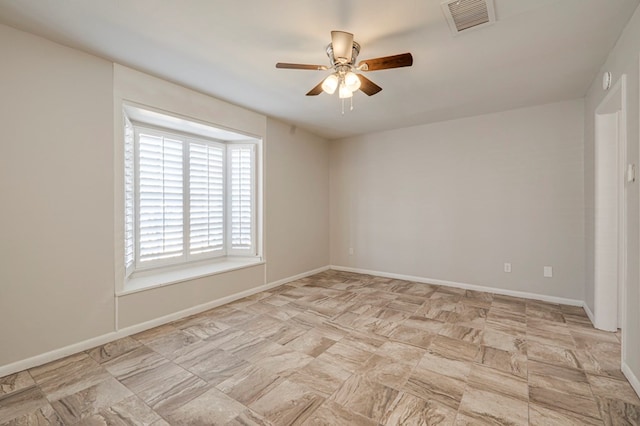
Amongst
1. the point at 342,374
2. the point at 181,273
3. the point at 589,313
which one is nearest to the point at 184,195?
the point at 181,273

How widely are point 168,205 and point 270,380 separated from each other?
102 inches

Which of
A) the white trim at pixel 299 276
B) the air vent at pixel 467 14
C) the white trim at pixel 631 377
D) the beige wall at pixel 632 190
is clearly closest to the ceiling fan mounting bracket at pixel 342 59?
the air vent at pixel 467 14

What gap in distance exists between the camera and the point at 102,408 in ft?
6.13

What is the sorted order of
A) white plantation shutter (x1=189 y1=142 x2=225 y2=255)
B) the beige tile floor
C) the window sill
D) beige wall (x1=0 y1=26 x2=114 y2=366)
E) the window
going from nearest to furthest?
the beige tile floor < beige wall (x1=0 y1=26 x2=114 y2=366) < the window sill < the window < white plantation shutter (x1=189 y1=142 x2=225 y2=255)

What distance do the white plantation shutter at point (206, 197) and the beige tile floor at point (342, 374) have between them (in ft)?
3.69

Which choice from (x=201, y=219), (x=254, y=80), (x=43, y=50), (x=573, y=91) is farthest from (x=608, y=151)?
(x=43, y=50)

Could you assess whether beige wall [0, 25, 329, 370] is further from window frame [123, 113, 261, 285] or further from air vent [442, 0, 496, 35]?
air vent [442, 0, 496, 35]

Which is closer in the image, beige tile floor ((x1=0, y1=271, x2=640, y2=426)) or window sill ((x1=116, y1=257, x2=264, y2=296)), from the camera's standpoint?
beige tile floor ((x1=0, y1=271, x2=640, y2=426))

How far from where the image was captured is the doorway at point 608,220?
293 centimetres

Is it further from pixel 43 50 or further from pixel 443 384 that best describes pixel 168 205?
pixel 443 384

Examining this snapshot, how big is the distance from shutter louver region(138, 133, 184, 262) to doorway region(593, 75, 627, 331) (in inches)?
192

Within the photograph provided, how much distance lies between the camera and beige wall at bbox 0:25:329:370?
2234 mm

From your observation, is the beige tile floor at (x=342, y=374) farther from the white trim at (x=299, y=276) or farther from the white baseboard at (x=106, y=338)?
the white trim at (x=299, y=276)

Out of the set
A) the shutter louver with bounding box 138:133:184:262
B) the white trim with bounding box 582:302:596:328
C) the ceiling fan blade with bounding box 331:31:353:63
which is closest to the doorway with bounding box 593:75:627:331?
the white trim with bounding box 582:302:596:328
